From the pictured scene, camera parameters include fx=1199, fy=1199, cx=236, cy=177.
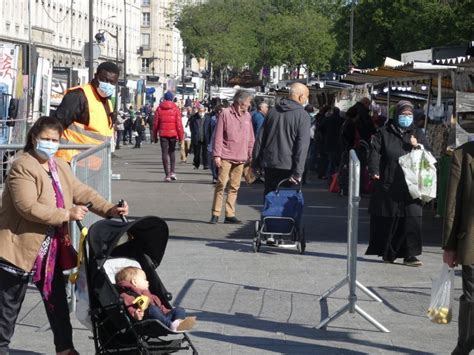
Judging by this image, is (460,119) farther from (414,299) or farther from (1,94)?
(1,94)

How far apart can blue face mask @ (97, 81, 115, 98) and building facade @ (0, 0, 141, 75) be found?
52.8m

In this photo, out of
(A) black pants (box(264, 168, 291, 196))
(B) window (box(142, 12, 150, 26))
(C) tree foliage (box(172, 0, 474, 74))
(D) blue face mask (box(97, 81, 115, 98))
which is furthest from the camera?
(B) window (box(142, 12, 150, 26))

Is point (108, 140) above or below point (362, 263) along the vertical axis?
above

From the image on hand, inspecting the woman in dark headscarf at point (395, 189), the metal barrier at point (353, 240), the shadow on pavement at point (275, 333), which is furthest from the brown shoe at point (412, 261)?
the metal barrier at point (353, 240)

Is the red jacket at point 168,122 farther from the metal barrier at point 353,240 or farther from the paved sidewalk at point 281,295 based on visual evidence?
the metal barrier at point 353,240

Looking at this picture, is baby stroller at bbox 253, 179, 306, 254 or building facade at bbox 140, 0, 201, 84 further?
building facade at bbox 140, 0, 201, 84

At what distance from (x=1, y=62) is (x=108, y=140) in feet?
60.2

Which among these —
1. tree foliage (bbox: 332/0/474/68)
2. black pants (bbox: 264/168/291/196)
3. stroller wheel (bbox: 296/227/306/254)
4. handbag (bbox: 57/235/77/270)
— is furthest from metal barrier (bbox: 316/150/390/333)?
tree foliage (bbox: 332/0/474/68)

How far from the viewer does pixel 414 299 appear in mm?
10391

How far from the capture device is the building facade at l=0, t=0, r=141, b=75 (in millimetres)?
73625

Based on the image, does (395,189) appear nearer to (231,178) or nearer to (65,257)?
(231,178)

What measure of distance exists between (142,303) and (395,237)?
5.86 meters

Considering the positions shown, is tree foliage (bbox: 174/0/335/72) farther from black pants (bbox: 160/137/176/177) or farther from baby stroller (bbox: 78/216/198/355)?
baby stroller (bbox: 78/216/198/355)

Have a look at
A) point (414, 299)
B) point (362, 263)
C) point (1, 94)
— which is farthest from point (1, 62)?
point (414, 299)
